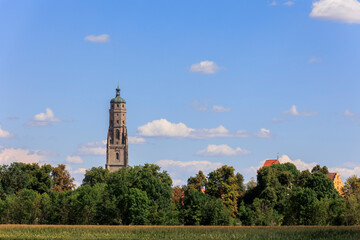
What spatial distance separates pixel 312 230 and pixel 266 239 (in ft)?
36.1

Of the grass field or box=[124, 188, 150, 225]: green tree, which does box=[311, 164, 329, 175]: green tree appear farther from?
the grass field

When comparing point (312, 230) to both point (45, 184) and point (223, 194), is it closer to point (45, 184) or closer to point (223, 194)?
point (223, 194)

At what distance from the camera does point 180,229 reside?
95.0 metres

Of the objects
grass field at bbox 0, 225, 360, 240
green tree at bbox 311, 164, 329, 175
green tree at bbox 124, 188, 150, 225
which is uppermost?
green tree at bbox 311, 164, 329, 175

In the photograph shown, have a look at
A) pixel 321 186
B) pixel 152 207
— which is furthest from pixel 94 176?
pixel 152 207

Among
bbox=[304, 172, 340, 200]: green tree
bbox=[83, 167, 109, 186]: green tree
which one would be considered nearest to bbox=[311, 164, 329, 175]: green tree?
bbox=[304, 172, 340, 200]: green tree

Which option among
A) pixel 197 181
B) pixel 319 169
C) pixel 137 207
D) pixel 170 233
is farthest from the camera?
pixel 319 169

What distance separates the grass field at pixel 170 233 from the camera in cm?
8462

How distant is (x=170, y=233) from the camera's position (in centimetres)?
9012

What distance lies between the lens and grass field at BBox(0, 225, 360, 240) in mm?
84625

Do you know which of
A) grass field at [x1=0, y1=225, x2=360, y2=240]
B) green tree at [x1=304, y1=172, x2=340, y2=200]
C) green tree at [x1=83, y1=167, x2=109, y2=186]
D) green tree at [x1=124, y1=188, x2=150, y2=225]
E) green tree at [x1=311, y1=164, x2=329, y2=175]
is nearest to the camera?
grass field at [x1=0, y1=225, x2=360, y2=240]

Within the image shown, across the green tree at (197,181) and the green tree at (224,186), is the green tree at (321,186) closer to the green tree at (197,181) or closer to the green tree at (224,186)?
the green tree at (224,186)

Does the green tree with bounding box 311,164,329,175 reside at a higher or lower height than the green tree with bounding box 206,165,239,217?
higher

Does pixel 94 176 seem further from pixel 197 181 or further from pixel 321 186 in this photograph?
pixel 321 186
